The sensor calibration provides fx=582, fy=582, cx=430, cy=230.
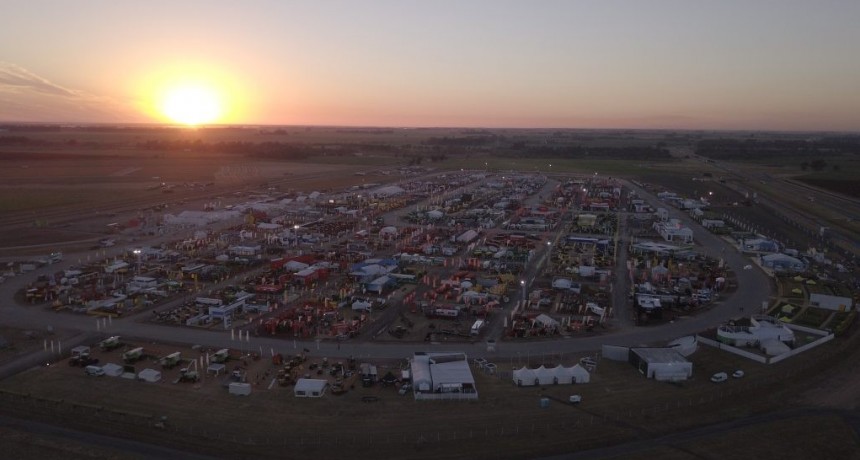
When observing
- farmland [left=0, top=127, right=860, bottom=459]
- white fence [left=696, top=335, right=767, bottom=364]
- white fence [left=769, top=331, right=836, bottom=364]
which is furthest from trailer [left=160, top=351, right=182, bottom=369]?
white fence [left=769, top=331, right=836, bottom=364]

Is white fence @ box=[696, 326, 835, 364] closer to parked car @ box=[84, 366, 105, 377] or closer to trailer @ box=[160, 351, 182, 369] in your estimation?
trailer @ box=[160, 351, 182, 369]

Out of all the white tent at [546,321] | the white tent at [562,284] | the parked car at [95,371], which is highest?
the white tent at [562,284]

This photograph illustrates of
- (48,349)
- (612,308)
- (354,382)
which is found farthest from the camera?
(612,308)

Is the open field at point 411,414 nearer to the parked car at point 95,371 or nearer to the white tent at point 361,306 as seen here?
the parked car at point 95,371

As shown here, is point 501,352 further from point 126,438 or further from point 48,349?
point 48,349

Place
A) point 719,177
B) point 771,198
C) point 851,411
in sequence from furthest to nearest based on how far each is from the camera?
point 719,177 < point 771,198 < point 851,411

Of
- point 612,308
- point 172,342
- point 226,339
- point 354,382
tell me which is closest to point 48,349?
point 172,342

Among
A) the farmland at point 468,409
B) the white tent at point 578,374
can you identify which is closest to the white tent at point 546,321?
the farmland at point 468,409

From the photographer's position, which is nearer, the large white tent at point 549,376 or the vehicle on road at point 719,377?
the large white tent at point 549,376
